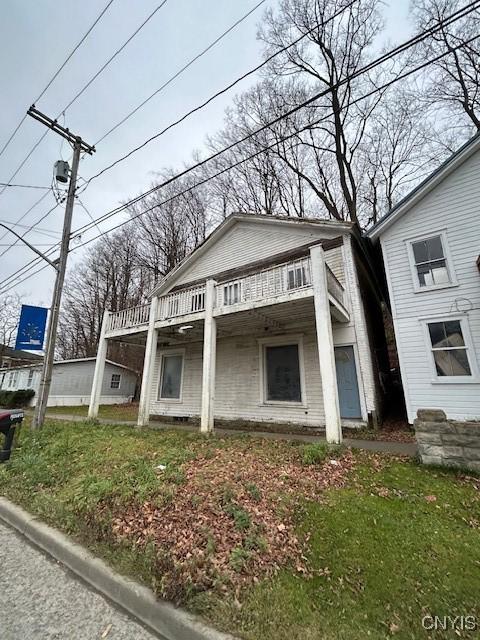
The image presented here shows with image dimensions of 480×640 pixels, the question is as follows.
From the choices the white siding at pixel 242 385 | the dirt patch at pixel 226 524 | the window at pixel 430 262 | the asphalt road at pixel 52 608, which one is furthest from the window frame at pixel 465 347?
the asphalt road at pixel 52 608

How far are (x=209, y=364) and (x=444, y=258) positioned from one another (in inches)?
297

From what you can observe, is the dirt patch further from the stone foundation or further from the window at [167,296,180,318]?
the window at [167,296,180,318]

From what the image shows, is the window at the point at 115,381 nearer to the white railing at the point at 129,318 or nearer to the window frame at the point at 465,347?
the white railing at the point at 129,318

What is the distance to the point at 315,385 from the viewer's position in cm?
882

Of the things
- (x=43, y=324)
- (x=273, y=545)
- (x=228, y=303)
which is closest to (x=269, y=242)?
(x=228, y=303)

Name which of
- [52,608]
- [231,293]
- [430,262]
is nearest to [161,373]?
[231,293]

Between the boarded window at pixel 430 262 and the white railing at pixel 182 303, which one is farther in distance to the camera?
the white railing at pixel 182 303

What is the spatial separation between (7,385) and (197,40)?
31.0m

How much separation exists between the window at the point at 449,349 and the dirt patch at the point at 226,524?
202 inches

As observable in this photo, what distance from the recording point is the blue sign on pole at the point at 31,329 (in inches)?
363

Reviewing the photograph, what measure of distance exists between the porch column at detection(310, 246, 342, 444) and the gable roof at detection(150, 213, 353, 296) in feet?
9.17

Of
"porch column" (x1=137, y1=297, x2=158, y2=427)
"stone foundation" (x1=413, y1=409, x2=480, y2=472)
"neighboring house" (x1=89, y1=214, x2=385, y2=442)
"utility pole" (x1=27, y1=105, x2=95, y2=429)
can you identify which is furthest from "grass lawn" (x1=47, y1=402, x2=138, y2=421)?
"stone foundation" (x1=413, y1=409, x2=480, y2=472)

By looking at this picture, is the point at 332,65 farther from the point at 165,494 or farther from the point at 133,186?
the point at 165,494

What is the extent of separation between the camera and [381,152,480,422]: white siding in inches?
297
